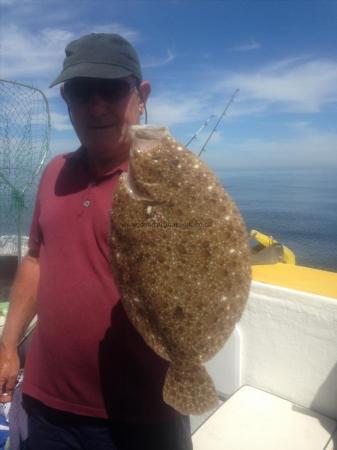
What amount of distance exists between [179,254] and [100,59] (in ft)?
4.08

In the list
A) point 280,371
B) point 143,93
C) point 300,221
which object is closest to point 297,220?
point 300,221

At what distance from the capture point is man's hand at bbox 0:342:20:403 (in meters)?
2.66

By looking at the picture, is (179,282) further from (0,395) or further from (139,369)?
(0,395)

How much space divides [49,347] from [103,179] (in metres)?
1.10

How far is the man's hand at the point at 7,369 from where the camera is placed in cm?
266

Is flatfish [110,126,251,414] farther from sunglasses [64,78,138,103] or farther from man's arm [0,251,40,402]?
man's arm [0,251,40,402]

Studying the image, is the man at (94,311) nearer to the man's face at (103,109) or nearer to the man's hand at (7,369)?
the man's face at (103,109)

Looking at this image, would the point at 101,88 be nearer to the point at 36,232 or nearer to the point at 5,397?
the point at 36,232

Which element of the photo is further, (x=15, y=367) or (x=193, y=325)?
(x=15, y=367)

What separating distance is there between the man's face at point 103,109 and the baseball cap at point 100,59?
0.22 feet

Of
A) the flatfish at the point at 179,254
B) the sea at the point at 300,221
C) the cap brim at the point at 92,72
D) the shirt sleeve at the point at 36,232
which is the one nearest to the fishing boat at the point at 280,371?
the flatfish at the point at 179,254

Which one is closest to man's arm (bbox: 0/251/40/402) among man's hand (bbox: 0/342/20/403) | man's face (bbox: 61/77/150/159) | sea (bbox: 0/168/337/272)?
man's hand (bbox: 0/342/20/403)

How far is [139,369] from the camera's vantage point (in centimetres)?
218

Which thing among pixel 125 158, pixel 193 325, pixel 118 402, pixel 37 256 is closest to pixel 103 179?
pixel 125 158
